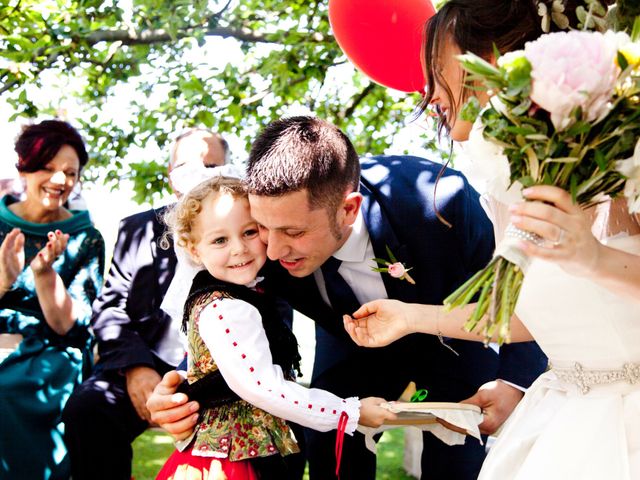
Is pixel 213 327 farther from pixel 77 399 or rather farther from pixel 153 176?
pixel 153 176

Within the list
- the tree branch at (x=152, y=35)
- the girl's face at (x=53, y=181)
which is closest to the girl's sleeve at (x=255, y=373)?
the girl's face at (x=53, y=181)

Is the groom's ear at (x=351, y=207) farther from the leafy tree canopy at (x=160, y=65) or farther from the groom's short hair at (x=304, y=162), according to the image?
the leafy tree canopy at (x=160, y=65)

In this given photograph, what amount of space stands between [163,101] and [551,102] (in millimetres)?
5138

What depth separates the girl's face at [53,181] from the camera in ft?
14.7

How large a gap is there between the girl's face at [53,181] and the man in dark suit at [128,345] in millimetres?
523

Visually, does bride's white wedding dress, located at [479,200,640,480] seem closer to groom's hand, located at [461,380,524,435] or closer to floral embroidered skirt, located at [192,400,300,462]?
groom's hand, located at [461,380,524,435]

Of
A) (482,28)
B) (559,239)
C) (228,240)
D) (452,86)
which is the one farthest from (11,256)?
(559,239)

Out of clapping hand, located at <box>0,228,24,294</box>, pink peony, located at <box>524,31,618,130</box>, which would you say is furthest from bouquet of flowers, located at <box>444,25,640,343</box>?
clapping hand, located at <box>0,228,24,294</box>

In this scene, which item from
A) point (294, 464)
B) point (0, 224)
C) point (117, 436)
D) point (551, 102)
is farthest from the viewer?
point (0, 224)

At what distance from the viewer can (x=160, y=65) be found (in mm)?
6051

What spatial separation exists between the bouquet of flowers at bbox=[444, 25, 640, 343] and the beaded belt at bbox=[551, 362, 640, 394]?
585 millimetres

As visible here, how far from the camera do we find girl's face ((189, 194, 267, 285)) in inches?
112

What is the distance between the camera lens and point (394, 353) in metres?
3.35

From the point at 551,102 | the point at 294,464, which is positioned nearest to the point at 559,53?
the point at 551,102
